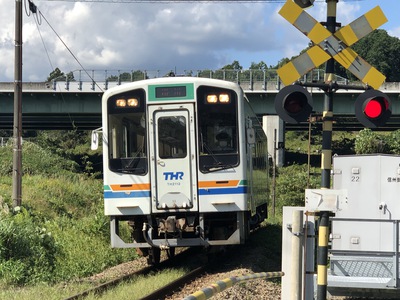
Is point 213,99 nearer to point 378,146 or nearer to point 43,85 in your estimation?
point 43,85

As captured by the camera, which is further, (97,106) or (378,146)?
(378,146)

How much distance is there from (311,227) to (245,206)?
14.0 feet

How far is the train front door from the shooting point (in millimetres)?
10781

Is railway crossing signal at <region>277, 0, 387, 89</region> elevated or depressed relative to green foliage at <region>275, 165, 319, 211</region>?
elevated

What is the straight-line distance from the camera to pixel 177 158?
1091 cm

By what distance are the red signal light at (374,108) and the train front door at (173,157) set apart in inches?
210

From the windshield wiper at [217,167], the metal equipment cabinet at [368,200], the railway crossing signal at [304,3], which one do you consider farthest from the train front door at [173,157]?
the railway crossing signal at [304,3]

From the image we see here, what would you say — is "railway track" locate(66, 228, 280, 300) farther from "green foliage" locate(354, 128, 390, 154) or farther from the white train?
"green foliage" locate(354, 128, 390, 154)

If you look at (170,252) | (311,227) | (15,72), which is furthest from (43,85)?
(311,227)

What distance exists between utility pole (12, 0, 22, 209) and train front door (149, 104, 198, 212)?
20.1 feet

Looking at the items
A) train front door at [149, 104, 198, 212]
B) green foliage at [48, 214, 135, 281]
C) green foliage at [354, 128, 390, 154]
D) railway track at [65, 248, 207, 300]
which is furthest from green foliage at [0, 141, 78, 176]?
green foliage at [354, 128, 390, 154]

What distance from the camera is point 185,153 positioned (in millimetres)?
10891

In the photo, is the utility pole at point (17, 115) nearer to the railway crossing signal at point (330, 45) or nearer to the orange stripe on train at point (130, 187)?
the orange stripe on train at point (130, 187)

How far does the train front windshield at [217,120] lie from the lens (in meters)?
10.9
